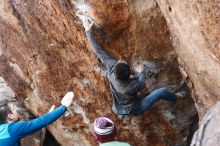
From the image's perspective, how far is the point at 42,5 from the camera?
822 cm

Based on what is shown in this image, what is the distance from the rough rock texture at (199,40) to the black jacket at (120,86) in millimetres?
881

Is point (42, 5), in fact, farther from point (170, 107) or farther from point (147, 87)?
point (170, 107)

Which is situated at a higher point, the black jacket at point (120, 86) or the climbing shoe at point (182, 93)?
the black jacket at point (120, 86)

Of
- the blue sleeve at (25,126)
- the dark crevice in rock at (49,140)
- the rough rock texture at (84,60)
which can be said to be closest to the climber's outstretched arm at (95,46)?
the rough rock texture at (84,60)

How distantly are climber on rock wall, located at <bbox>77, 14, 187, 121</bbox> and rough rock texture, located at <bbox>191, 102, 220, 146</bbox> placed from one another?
2142 mm

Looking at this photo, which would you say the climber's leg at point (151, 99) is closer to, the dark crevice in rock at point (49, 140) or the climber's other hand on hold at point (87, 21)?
the climber's other hand on hold at point (87, 21)

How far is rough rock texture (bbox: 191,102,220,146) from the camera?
460cm

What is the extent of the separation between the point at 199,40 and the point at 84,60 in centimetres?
298

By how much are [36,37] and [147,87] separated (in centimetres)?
235

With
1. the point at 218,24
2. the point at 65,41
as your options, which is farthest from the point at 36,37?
the point at 218,24

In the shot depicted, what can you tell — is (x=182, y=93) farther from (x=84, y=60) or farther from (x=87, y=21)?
(x=87, y=21)

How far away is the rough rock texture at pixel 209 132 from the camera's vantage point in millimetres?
4598

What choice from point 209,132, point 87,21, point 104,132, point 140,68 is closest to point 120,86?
point 140,68

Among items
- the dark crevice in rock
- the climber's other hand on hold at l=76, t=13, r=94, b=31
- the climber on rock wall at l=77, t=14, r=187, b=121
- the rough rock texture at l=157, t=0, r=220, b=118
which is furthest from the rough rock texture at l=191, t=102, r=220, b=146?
the dark crevice in rock
